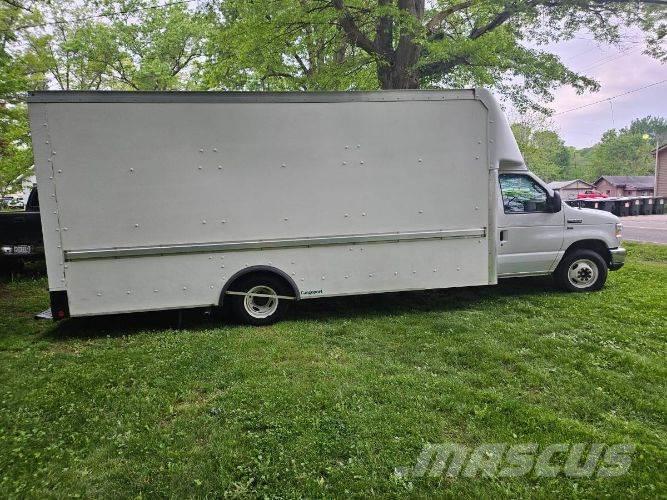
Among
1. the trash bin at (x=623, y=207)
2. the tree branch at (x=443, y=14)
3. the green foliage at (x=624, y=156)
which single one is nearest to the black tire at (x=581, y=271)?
the tree branch at (x=443, y=14)

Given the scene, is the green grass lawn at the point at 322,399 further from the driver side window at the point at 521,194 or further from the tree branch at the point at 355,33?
the tree branch at the point at 355,33

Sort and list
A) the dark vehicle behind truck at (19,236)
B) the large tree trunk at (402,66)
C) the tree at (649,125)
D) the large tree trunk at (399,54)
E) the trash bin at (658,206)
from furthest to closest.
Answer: the tree at (649,125)
the trash bin at (658,206)
the large tree trunk at (402,66)
the large tree trunk at (399,54)
the dark vehicle behind truck at (19,236)

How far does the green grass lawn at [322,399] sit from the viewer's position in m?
2.85

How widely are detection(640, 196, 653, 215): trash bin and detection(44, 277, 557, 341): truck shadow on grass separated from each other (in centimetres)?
2660

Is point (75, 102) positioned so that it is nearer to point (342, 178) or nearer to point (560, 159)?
point (342, 178)

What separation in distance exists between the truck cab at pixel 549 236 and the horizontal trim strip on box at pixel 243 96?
1812 millimetres

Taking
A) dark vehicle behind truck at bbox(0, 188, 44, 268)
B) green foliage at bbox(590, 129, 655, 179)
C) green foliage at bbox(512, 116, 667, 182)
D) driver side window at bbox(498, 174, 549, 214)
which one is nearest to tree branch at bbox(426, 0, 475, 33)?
driver side window at bbox(498, 174, 549, 214)

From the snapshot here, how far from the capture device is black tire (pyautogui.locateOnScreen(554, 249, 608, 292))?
7320mm

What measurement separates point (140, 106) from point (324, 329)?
368cm

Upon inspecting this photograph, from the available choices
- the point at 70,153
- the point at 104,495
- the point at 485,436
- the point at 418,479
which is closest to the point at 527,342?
the point at 485,436

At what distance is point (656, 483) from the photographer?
8.87 ft

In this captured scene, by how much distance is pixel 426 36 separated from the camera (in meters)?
10.2

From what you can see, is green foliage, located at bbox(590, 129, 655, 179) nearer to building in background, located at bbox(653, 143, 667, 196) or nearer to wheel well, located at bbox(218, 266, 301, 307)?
building in background, located at bbox(653, 143, 667, 196)

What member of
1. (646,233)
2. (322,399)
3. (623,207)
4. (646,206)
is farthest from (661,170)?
(322,399)
